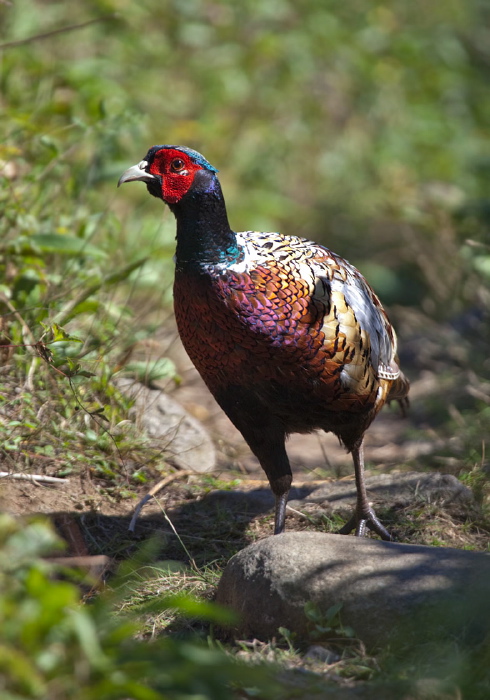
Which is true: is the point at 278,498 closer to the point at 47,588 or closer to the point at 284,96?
the point at 47,588

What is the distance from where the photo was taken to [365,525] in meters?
3.59

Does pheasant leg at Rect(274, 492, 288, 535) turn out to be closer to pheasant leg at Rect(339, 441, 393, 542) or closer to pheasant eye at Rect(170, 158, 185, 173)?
pheasant leg at Rect(339, 441, 393, 542)

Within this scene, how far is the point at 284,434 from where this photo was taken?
3.43 metres

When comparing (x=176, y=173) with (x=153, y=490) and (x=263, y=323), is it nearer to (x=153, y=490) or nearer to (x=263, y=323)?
(x=263, y=323)

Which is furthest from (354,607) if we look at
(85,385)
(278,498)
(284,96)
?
(284,96)

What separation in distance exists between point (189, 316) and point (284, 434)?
0.66 meters

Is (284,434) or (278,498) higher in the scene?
(284,434)

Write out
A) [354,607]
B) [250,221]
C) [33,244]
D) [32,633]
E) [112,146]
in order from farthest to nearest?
[250,221], [112,146], [33,244], [354,607], [32,633]

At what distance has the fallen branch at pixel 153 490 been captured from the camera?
3.57 m

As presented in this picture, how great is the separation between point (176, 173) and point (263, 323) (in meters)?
0.70

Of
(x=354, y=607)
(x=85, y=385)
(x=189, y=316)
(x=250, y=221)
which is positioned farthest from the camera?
(x=250, y=221)

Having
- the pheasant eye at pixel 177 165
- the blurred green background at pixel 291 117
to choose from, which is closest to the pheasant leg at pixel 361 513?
the pheasant eye at pixel 177 165

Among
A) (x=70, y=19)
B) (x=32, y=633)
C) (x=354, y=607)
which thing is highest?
(x=70, y=19)

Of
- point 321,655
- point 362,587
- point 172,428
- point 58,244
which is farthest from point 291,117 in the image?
point 321,655
